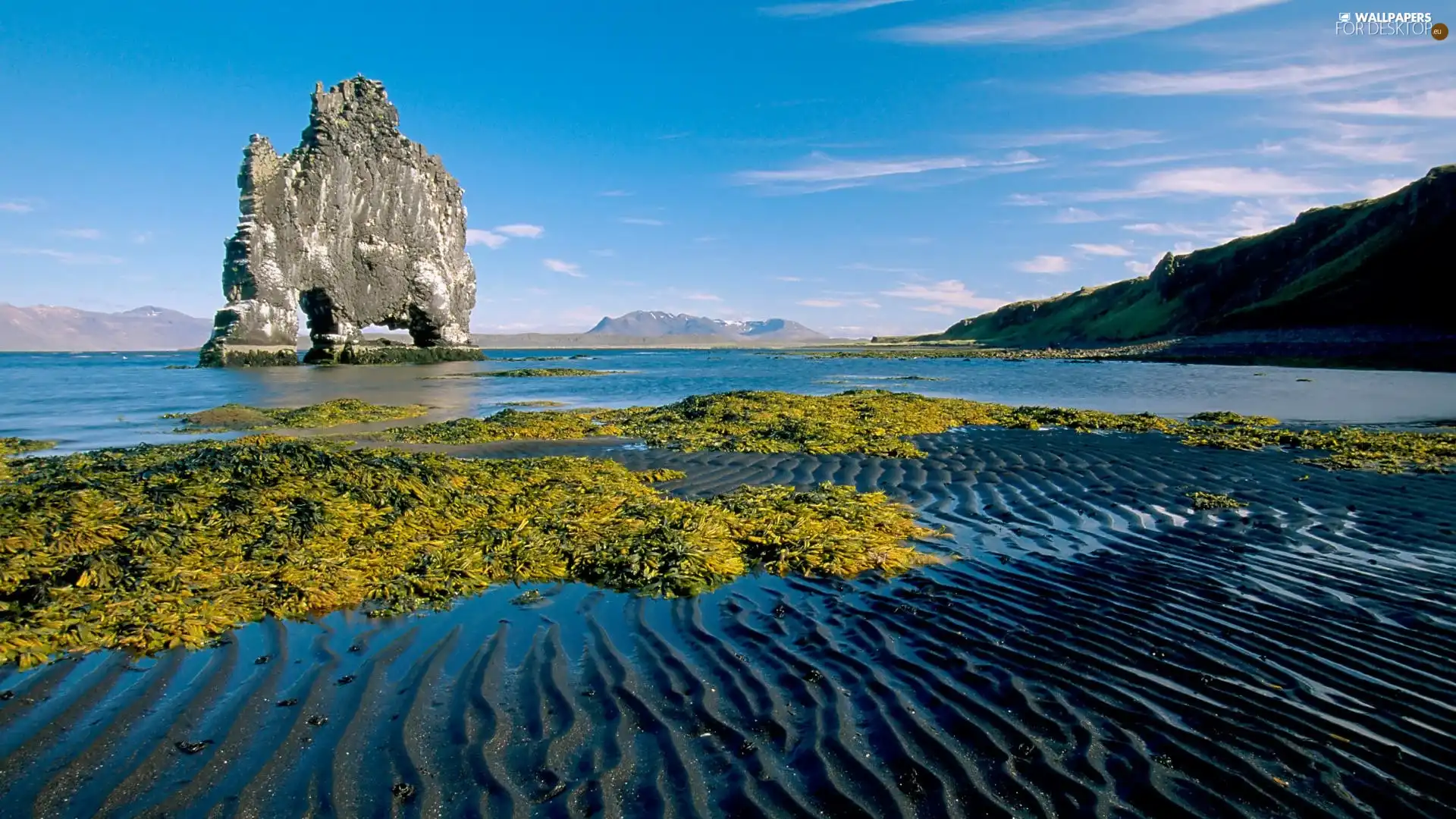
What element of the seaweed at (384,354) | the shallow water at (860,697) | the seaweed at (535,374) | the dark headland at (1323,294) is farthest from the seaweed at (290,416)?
the dark headland at (1323,294)

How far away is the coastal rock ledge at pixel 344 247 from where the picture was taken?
71.1 metres

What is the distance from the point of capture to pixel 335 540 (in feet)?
30.4

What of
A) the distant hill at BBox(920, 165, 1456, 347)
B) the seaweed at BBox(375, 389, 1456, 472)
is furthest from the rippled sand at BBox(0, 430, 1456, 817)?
the distant hill at BBox(920, 165, 1456, 347)

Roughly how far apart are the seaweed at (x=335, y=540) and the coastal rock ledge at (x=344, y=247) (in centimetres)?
6960

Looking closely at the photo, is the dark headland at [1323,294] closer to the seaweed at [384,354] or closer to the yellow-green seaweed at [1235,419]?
the yellow-green seaweed at [1235,419]

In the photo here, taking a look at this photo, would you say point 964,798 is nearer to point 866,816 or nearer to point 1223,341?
point 866,816

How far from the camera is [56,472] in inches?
531

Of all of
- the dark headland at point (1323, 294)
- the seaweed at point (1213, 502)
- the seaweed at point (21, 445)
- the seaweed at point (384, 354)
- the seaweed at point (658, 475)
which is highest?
the dark headland at point (1323, 294)

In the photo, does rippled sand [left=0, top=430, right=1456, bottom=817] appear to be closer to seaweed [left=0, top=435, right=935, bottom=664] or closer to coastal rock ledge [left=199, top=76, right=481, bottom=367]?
seaweed [left=0, top=435, right=935, bottom=664]

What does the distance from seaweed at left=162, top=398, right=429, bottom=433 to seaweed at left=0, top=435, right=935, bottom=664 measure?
1508 centimetres

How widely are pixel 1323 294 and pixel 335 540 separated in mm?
92592

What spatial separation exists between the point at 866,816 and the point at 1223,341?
89.1 meters

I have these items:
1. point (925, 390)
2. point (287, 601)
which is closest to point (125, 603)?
point (287, 601)

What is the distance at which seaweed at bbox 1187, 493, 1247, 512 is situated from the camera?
472 inches
